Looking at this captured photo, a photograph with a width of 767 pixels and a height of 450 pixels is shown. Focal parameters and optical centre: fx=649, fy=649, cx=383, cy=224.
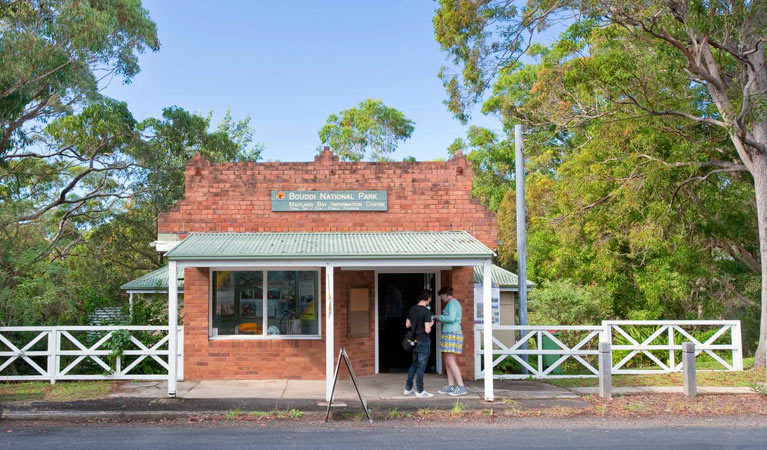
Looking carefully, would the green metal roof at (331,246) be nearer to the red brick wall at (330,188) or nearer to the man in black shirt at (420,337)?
the red brick wall at (330,188)

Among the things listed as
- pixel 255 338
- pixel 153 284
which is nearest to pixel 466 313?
pixel 255 338

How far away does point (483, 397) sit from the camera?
35.5 ft

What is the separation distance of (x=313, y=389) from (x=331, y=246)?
8.54ft

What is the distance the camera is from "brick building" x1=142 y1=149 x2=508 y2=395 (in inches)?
494

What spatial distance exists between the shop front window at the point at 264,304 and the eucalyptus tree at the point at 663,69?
745 centimetres

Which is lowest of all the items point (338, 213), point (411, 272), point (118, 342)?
point (118, 342)

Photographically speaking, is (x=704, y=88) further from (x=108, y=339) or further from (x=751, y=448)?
(x=108, y=339)

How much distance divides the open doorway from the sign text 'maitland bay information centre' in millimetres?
1467

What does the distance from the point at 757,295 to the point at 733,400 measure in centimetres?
1192

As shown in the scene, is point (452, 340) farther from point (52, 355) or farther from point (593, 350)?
point (52, 355)

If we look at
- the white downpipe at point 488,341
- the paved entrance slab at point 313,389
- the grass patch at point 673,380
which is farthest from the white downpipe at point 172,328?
the grass patch at point 673,380

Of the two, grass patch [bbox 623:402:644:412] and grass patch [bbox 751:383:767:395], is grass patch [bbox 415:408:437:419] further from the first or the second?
grass patch [bbox 751:383:767:395]

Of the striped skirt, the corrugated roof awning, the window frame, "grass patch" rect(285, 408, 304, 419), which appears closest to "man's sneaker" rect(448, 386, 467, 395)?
the striped skirt

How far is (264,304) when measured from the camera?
12.8m
